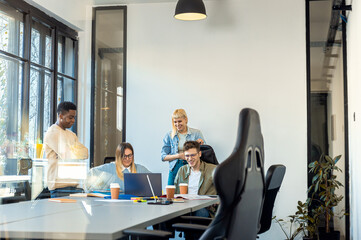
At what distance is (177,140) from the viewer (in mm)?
5828

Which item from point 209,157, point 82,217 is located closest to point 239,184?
point 82,217

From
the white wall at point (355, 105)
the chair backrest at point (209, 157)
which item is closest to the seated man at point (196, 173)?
the chair backrest at point (209, 157)

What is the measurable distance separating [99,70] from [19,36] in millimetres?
1678

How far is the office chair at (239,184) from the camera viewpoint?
1.99 m

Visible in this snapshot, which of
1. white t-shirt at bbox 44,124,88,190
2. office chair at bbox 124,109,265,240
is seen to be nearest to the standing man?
white t-shirt at bbox 44,124,88,190

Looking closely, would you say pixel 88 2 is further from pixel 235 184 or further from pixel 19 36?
pixel 235 184

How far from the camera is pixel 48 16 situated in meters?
6.04

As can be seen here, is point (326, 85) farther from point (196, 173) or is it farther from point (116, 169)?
point (116, 169)

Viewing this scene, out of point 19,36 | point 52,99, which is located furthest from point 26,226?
point 52,99

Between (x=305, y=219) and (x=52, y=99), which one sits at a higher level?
(x=52, y=99)

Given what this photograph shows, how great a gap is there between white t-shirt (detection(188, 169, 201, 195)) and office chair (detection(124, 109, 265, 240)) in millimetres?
2577

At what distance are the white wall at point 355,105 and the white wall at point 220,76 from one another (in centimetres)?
73

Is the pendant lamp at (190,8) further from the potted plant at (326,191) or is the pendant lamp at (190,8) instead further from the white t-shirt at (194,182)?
the potted plant at (326,191)

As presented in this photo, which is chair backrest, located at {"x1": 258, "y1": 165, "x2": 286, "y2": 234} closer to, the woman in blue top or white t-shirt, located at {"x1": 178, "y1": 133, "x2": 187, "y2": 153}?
the woman in blue top
